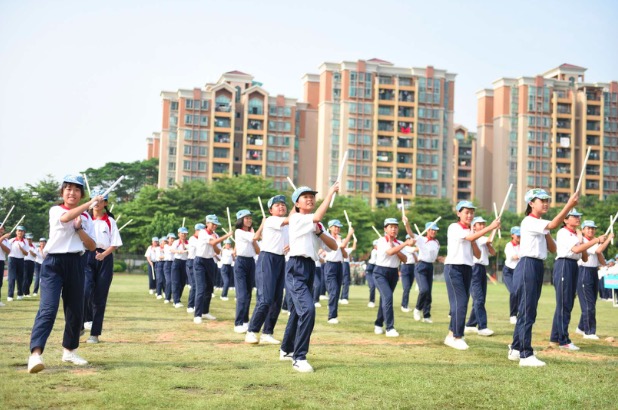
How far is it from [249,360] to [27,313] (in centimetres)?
998

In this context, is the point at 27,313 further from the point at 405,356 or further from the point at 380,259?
the point at 405,356

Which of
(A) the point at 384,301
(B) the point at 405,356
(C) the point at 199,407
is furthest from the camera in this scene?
(A) the point at 384,301

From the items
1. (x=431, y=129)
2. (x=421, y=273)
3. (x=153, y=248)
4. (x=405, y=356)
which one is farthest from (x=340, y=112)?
(x=405, y=356)

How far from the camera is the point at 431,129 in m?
103

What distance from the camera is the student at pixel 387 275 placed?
1446 centimetres

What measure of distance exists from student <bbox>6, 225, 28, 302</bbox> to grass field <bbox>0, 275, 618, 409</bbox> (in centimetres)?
1094

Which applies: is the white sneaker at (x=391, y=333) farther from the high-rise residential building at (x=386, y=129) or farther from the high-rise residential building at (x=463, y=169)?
the high-rise residential building at (x=463, y=169)

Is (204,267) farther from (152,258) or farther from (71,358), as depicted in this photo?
(152,258)

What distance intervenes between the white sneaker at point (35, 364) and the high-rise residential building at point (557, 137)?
3955 inches

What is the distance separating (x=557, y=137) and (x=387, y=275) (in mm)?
98128

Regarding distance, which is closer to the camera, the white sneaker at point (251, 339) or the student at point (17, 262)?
the white sneaker at point (251, 339)

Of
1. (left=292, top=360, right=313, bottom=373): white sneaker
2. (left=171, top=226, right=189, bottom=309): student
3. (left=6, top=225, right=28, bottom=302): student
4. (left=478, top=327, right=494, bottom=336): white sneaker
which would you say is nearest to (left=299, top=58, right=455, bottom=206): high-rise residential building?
(left=6, top=225, right=28, bottom=302): student

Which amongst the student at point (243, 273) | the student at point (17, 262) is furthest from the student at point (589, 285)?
the student at point (17, 262)

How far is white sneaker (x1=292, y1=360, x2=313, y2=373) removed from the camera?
9.54 metres
